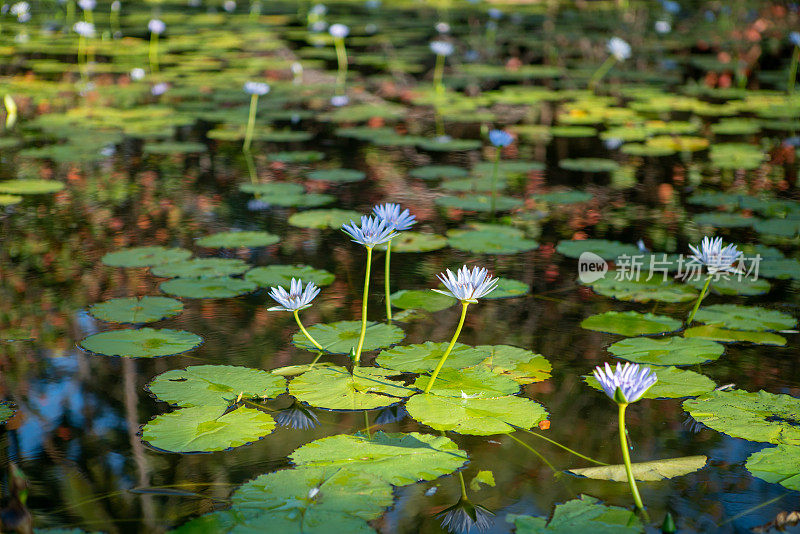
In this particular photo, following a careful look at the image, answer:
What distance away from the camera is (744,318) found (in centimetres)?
221

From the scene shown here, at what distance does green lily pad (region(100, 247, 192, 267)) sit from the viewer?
2.56m

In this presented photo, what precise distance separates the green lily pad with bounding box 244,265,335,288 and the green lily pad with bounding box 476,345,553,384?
0.65 metres

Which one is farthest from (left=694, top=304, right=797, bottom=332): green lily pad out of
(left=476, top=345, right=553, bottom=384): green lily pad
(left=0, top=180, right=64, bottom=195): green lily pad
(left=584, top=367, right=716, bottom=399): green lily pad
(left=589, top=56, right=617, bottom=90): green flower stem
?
(left=589, top=56, right=617, bottom=90): green flower stem

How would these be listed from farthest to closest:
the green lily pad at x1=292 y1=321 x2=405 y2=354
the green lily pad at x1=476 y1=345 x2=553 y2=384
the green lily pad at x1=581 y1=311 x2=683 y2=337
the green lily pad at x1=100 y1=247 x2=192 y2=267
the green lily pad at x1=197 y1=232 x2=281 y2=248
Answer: the green lily pad at x1=197 y1=232 x2=281 y2=248 → the green lily pad at x1=100 y1=247 x2=192 y2=267 → the green lily pad at x1=581 y1=311 x2=683 y2=337 → the green lily pad at x1=292 y1=321 x2=405 y2=354 → the green lily pad at x1=476 y1=345 x2=553 y2=384

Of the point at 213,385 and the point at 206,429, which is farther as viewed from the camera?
the point at 213,385

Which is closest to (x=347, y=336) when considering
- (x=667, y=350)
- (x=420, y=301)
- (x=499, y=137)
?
(x=420, y=301)

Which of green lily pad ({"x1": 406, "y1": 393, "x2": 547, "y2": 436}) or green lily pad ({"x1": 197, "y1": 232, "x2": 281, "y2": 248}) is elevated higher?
green lily pad ({"x1": 197, "y1": 232, "x2": 281, "y2": 248})

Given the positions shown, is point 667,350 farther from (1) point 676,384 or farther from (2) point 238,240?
(2) point 238,240

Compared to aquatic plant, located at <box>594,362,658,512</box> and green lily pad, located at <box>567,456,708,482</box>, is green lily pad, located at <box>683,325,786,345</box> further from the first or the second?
aquatic plant, located at <box>594,362,658,512</box>

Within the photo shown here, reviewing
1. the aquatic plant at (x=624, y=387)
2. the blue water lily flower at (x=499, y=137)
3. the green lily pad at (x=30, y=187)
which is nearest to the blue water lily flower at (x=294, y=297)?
the aquatic plant at (x=624, y=387)

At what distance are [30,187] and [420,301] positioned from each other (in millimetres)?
1940

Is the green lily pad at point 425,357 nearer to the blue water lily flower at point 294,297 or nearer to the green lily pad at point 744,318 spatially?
the blue water lily flower at point 294,297

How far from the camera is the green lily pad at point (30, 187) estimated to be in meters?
3.33

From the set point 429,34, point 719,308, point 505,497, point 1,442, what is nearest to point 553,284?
point 719,308
